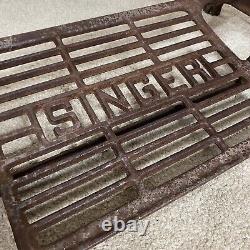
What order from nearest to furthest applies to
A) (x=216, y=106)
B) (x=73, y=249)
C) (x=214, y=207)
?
(x=73, y=249) < (x=214, y=207) < (x=216, y=106)

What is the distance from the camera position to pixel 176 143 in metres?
1.22

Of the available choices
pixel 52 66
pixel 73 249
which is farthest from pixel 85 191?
pixel 52 66

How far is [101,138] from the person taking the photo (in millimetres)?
1161

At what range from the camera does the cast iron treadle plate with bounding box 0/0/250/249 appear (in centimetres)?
93

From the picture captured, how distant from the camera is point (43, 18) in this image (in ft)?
5.10

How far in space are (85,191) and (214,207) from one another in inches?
13.2

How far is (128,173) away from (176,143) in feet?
0.92

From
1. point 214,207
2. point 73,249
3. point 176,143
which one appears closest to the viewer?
point 73,249

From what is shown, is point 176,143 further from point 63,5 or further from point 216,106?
point 63,5

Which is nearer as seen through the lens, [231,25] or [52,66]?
[52,66]

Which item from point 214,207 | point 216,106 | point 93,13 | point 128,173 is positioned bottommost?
point 214,207

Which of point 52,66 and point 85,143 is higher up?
point 52,66

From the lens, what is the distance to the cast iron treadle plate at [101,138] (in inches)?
36.5

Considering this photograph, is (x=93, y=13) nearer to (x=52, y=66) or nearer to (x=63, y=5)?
(x=63, y=5)
